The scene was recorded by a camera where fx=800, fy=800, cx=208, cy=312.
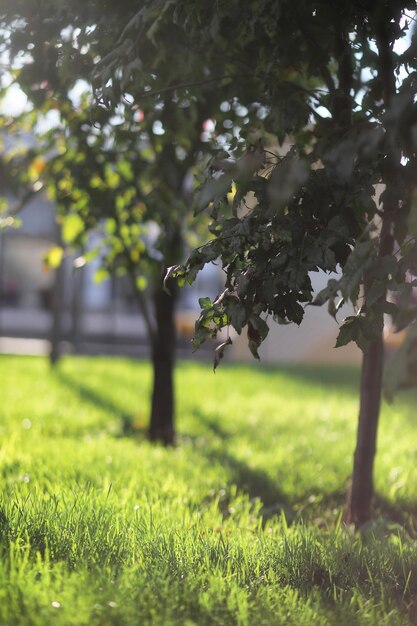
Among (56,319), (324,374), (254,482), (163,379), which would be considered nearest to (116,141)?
(254,482)

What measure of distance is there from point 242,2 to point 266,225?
0.88 m

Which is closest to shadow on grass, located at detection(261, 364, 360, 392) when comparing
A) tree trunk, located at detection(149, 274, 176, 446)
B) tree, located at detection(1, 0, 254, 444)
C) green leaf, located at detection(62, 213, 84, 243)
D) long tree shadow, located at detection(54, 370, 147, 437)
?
long tree shadow, located at detection(54, 370, 147, 437)

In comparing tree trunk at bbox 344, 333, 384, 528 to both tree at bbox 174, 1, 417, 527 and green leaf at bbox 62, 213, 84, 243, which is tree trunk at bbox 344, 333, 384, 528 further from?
green leaf at bbox 62, 213, 84, 243

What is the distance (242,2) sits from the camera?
3086mm

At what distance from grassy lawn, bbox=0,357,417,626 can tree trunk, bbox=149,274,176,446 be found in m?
0.19

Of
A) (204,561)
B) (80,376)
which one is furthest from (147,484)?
(80,376)

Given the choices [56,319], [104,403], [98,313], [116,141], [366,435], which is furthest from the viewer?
[98,313]

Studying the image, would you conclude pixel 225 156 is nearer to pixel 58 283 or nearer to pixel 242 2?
pixel 242 2

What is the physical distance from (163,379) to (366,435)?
2916 mm

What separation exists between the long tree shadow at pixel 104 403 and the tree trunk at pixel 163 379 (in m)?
0.49

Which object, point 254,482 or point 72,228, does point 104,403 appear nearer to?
point 72,228

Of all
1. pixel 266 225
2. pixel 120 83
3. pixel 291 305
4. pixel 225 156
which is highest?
pixel 120 83

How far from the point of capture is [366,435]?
13.4 feet

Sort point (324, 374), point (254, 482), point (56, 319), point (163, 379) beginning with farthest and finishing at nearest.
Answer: point (324, 374) < point (56, 319) < point (163, 379) < point (254, 482)
